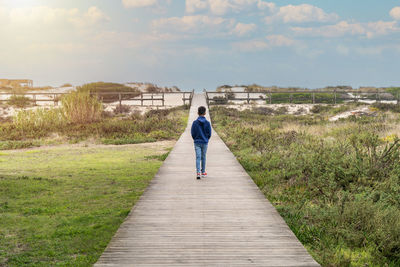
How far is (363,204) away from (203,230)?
293 cm

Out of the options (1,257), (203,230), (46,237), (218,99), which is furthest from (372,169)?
(218,99)

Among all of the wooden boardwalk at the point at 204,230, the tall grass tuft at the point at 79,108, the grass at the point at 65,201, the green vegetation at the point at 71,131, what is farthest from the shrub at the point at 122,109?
the wooden boardwalk at the point at 204,230

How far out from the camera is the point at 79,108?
2606cm

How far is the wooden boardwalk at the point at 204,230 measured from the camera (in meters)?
4.59

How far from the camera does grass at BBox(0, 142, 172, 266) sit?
6117 millimetres

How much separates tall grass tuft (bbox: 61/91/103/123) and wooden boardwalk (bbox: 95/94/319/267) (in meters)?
18.3

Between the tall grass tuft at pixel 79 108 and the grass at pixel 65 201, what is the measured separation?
910 cm

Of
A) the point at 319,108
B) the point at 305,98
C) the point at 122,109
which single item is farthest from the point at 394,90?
the point at 122,109

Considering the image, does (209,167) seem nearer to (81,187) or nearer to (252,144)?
(81,187)

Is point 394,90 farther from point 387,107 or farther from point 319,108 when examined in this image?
point 387,107

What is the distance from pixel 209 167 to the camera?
428 inches

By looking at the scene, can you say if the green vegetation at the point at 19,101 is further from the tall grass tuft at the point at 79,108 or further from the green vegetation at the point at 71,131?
the tall grass tuft at the point at 79,108

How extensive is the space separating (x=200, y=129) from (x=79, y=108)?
60.6ft

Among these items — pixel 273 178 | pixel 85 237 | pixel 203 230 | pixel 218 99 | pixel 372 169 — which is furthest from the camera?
pixel 218 99
